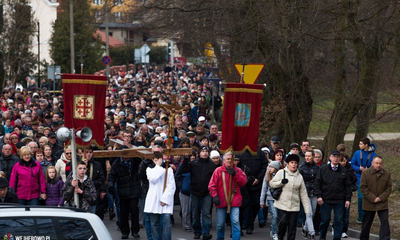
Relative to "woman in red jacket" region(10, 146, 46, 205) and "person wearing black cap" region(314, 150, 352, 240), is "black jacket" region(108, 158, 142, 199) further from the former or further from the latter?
"person wearing black cap" region(314, 150, 352, 240)

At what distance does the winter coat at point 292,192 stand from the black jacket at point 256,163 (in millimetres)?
2141

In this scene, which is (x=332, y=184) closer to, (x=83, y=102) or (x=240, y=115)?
(x=240, y=115)

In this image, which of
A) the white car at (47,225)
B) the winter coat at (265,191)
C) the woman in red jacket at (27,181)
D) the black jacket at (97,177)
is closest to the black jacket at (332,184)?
the winter coat at (265,191)

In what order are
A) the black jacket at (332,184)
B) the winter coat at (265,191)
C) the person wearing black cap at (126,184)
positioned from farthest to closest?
the winter coat at (265,191), the person wearing black cap at (126,184), the black jacket at (332,184)

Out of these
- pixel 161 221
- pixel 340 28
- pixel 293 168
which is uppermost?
pixel 340 28

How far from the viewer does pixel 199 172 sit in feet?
47.7

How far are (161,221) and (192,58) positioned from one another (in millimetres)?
23143

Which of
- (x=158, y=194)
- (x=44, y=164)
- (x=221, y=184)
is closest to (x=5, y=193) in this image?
(x=158, y=194)

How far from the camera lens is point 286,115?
2370cm

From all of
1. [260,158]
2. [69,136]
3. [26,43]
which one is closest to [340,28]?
[260,158]

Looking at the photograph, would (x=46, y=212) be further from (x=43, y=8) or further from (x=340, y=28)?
(x=43, y=8)

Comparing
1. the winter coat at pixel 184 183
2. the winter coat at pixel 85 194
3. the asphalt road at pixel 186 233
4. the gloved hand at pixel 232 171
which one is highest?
the gloved hand at pixel 232 171

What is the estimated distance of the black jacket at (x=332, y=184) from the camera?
13.7m

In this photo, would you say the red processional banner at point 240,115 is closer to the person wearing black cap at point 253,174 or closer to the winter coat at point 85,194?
the person wearing black cap at point 253,174
